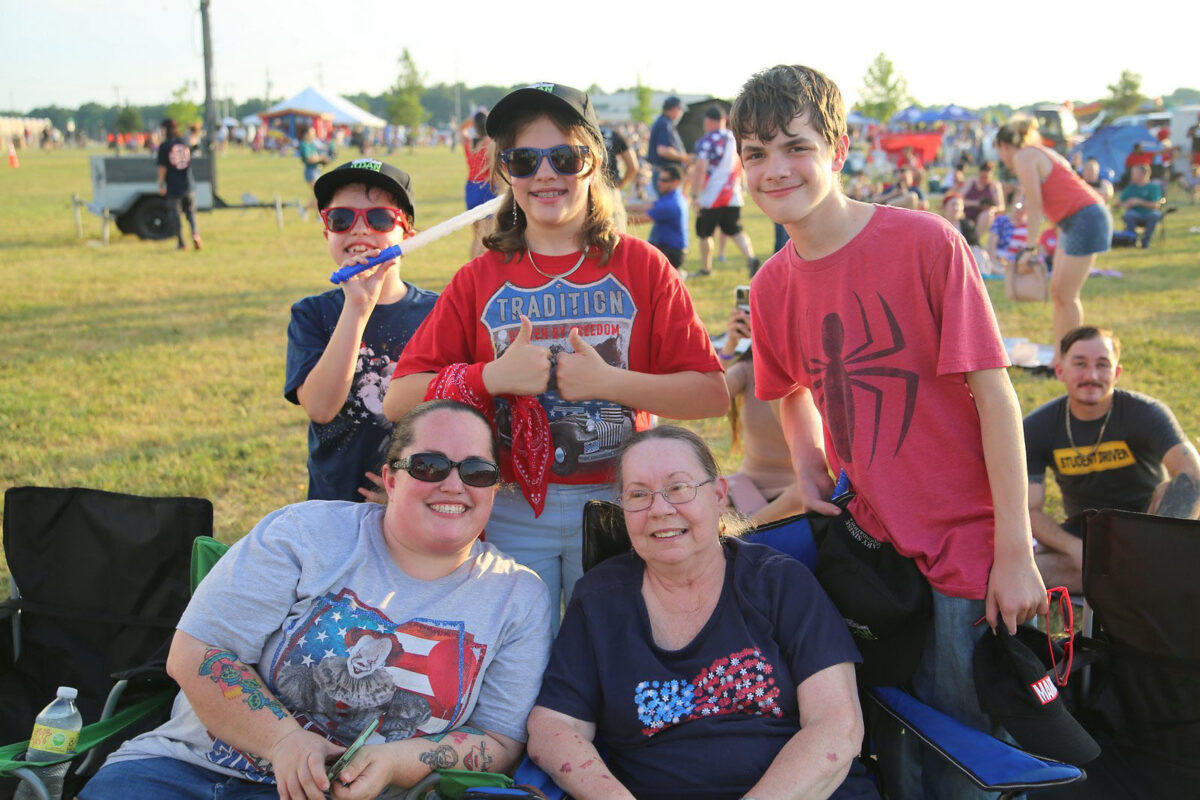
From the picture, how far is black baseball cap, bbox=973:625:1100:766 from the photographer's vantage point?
212cm

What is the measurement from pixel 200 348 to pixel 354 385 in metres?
6.50

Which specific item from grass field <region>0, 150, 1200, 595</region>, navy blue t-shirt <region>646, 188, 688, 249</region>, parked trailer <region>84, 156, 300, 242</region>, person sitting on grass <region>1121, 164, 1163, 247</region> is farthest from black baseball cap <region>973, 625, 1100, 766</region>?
parked trailer <region>84, 156, 300, 242</region>

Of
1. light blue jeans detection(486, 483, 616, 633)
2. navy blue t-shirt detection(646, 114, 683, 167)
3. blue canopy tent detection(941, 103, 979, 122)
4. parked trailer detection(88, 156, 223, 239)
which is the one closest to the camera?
light blue jeans detection(486, 483, 616, 633)

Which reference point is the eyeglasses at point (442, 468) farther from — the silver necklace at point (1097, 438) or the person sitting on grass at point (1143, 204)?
the person sitting on grass at point (1143, 204)

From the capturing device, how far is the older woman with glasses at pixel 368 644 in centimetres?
227

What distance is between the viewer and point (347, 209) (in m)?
2.84

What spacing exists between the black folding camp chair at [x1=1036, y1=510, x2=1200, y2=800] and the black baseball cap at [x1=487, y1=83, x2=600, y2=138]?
182 centimetres

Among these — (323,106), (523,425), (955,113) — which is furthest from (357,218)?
(323,106)

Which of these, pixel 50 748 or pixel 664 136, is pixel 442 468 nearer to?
pixel 50 748

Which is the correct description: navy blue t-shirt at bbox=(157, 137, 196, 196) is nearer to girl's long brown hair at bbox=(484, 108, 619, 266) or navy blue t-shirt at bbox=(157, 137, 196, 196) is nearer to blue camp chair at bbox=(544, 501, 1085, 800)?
girl's long brown hair at bbox=(484, 108, 619, 266)

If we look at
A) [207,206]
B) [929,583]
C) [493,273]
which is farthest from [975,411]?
[207,206]

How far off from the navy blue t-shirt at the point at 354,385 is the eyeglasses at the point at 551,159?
2.43ft

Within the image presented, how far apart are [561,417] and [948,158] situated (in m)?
38.9

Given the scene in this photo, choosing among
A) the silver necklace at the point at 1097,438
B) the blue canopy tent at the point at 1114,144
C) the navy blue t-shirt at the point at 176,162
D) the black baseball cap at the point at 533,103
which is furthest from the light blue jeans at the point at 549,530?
the blue canopy tent at the point at 1114,144
